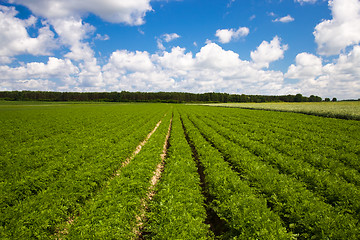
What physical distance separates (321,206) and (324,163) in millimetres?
5191

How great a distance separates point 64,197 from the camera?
266 inches

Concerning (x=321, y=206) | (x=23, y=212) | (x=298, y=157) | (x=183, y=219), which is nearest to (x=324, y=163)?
(x=298, y=157)

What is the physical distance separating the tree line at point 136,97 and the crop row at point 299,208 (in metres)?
174

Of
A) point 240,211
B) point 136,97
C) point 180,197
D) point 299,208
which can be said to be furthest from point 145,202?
point 136,97

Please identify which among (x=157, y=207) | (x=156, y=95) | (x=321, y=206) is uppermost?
(x=156, y=95)

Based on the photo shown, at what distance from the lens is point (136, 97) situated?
19288 centimetres

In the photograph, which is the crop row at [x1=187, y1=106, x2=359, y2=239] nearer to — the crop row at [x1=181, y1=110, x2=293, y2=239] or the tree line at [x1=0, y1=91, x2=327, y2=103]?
the crop row at [x1=181, y1=110, x2=293, y2=239]

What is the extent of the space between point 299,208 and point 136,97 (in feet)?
648

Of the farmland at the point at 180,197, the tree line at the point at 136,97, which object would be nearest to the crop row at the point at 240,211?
the farmland at the point at 180,197

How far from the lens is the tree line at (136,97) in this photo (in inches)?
6093

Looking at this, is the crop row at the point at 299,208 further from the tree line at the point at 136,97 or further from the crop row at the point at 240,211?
the tree line at the point at 136,97

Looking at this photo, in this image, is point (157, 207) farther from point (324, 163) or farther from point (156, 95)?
point (156, 95)

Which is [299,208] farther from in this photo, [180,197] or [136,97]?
[136,97]

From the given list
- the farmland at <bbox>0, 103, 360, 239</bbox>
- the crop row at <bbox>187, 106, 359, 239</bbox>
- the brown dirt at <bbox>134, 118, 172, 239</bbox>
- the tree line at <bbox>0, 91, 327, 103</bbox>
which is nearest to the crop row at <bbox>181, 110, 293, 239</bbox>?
the farmland at <bbox>0, 103, 360, 239</bbox>
